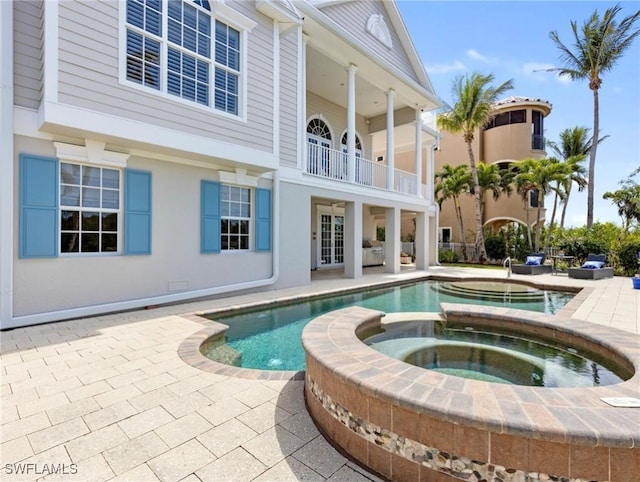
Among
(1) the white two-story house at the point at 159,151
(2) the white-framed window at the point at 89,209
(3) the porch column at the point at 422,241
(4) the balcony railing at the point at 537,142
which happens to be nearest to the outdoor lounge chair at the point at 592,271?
(3) the porch column at the point at 422,241

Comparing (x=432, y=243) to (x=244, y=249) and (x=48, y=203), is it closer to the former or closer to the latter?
(x=244, y=249)

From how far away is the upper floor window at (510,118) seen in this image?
22.5 metres

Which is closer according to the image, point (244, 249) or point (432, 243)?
point (244, 249)

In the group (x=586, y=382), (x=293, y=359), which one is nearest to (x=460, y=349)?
(x=586, y=382)

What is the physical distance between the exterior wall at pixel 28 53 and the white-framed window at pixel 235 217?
12.8ft

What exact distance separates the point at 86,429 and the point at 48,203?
4.84 m

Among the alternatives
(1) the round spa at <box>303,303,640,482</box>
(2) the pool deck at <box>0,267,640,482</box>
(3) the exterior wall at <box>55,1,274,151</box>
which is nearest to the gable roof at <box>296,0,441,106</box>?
(3) the exterior wall at <box>55,1,274,151</box>

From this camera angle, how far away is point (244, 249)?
9062 millimetres

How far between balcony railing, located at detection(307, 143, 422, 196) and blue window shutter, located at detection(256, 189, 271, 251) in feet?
7.29

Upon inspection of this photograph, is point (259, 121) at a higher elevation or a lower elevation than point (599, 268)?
higher

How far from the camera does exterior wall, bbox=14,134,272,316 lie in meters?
5.77

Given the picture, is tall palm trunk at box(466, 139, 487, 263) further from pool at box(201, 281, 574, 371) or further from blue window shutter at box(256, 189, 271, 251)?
blue window shutter at box(256, 189, 271, 251)

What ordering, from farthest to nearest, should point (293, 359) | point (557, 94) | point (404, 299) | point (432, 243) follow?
point (557, 94) → point (432, 243) → point (404, 299) → point (293, 359)

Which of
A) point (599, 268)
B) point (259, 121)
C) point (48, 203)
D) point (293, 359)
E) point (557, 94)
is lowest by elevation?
point (293, 359)
